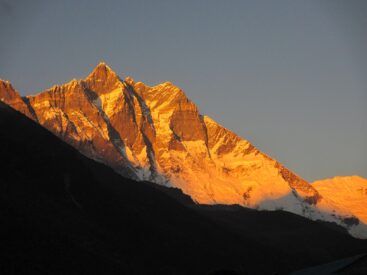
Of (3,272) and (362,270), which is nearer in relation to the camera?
(362,270)

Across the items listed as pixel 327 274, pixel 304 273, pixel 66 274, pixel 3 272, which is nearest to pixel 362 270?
pixel 327 274

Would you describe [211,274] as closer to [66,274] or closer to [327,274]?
[327,274]

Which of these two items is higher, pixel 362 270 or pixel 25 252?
pixel 25 252

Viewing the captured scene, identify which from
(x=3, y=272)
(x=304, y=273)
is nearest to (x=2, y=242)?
(x=3, y=272)

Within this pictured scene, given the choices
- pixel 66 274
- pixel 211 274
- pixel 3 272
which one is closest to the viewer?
pixel 211 274

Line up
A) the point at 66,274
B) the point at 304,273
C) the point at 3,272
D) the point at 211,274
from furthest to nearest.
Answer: the point at 66,274 → the point at 3,272 → the point at 304,273 → the point at 211,274

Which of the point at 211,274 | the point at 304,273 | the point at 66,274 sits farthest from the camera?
the point at 66,274

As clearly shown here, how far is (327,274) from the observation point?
82688 mm

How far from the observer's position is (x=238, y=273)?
78.9 m

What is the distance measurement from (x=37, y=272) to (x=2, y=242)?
15.2 m

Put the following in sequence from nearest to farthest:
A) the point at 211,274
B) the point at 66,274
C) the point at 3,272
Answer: the point at 211,274, the point at 3,272, the point at 66,274

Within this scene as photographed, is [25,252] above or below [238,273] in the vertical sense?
above

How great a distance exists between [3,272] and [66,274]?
2097 centimetres

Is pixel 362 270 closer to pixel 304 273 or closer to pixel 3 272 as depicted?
pixel 304 273
